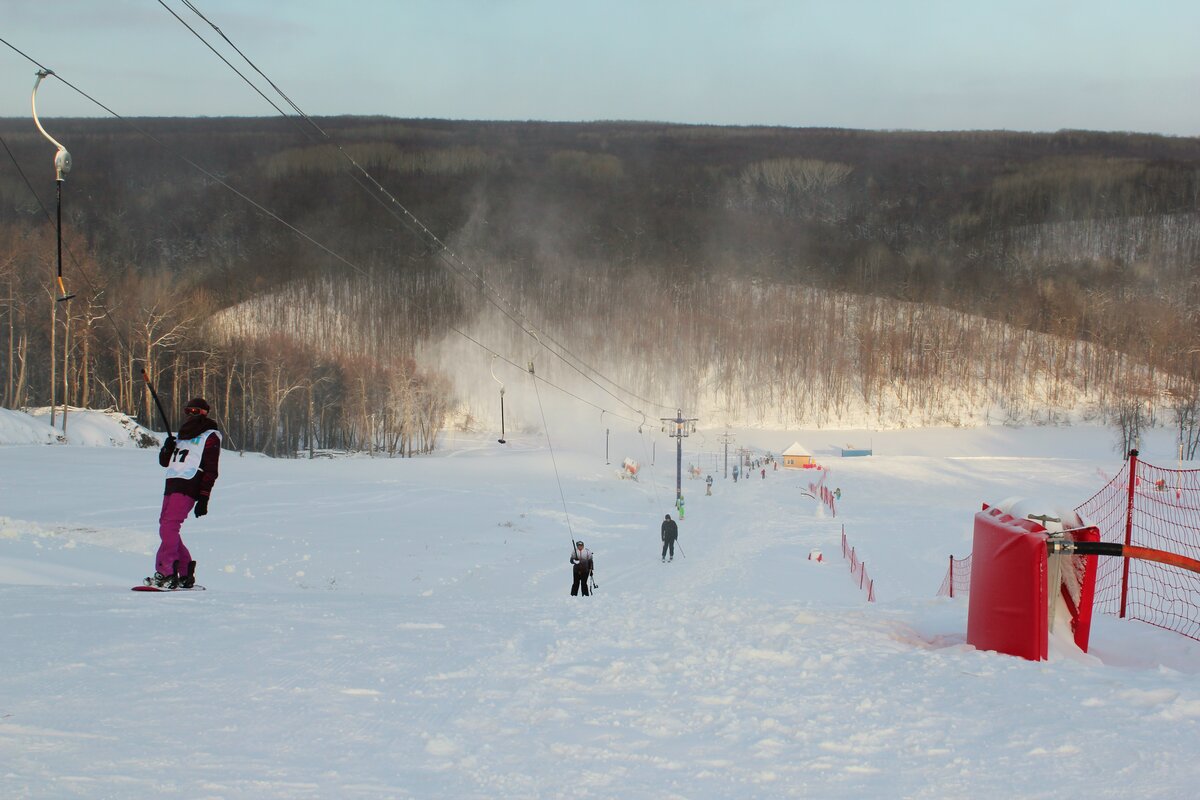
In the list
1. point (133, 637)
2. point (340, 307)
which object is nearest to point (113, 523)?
point (133, 637)

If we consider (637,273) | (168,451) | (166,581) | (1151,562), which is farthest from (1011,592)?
(637,273)

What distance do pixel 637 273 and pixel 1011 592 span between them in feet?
398

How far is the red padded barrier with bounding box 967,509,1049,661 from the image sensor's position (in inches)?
263

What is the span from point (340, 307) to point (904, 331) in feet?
252

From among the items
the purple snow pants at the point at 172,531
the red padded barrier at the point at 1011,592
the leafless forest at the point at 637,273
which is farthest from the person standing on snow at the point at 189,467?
the leafless forest at the point at 637,273

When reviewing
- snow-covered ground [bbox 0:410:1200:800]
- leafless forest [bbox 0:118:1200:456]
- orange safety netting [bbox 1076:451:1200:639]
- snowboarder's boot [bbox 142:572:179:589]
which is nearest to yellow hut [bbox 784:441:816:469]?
orange safety netting [bbox 1076:451:1200:639]

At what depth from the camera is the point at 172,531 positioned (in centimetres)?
915

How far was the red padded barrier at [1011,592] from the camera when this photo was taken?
6.68m

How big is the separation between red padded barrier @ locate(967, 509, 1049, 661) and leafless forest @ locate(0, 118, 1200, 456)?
219 ft

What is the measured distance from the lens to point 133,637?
6.41 meters

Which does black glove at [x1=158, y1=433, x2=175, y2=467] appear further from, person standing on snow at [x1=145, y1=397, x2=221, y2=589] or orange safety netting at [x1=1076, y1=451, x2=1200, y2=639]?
orange safety netting at [x1=1076, y1=451, x2=1200, y2=639]

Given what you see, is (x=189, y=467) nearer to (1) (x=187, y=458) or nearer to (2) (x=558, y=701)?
(1) (x=187, y=458)

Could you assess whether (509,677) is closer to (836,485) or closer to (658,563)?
(658,563)

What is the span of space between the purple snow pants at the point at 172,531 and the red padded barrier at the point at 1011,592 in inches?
303
